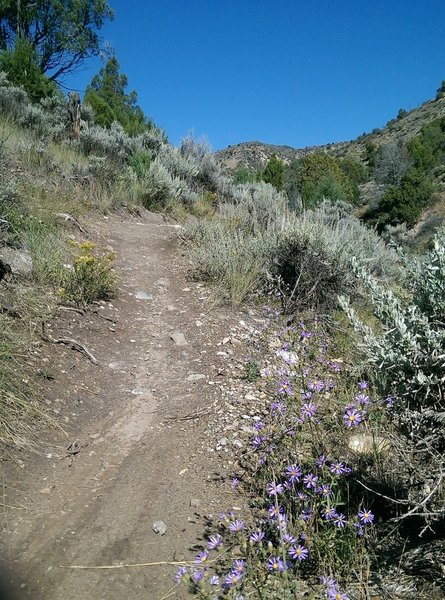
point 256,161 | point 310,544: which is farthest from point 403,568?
point 256,161

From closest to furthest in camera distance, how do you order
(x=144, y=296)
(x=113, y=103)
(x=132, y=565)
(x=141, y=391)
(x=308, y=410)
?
(x=132, y=565), (x=308, y=410), (x=141, y=391), (x=144, y=296), (x=113, y=103)

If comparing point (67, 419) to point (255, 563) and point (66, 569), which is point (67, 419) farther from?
point (255, 563)

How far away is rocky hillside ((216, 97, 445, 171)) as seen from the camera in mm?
55438

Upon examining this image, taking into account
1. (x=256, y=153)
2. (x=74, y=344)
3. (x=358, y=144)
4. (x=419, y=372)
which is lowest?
(x=74, y=344)

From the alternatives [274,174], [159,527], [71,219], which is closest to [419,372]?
[159,527]

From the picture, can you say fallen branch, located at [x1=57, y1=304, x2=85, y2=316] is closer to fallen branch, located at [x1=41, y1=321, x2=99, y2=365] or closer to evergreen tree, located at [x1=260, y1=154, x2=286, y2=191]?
fallen branch, located at [x1=41, y1=321, x2=99, y2=365]

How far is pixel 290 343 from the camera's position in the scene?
13.7ft

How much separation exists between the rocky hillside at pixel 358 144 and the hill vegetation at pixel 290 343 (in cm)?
4283

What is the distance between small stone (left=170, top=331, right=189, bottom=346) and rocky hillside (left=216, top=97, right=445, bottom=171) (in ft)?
160

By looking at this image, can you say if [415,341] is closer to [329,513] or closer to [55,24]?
[329,513]

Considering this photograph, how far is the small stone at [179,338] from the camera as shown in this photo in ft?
14.6

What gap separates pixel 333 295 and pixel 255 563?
12.5ft

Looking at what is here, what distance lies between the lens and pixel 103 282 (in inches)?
191

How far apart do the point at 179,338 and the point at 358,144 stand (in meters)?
70.5
